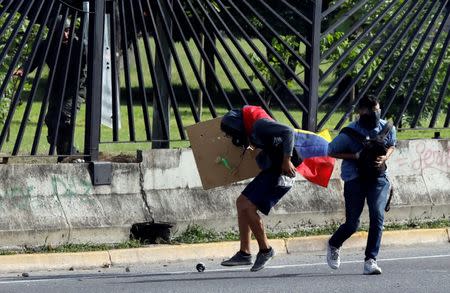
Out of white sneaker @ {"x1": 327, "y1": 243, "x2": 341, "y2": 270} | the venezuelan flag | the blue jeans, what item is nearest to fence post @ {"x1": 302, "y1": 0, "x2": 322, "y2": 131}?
the venezuelan flag

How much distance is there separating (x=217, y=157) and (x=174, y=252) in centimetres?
99

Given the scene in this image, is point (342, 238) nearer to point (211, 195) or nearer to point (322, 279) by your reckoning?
point (322, 279)

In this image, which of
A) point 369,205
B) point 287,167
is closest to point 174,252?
point 287,167

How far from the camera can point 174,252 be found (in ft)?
35.6

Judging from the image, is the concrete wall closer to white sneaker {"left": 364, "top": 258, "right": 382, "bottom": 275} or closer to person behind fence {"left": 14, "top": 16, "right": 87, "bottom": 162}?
person behind fence {"left": 14, "top": 16, "right": 87, "bottom": 162}

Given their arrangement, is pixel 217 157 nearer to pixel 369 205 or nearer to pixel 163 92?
pixel 369 205

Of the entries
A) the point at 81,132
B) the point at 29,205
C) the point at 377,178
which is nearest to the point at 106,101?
the point at 29,205

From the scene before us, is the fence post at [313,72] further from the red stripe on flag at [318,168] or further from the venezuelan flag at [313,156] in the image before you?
the red stripe on flag at [318,168]

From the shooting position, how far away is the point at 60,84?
1116 centimetres

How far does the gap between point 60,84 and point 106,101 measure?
0.86m

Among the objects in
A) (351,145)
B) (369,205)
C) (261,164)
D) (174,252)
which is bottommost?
(174,252)

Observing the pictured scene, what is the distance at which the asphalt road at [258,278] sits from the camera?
9.16 meters

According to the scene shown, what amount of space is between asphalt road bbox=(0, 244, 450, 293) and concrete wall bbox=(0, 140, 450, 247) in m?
0.61

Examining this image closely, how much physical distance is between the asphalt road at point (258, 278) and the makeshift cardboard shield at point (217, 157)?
808mm
